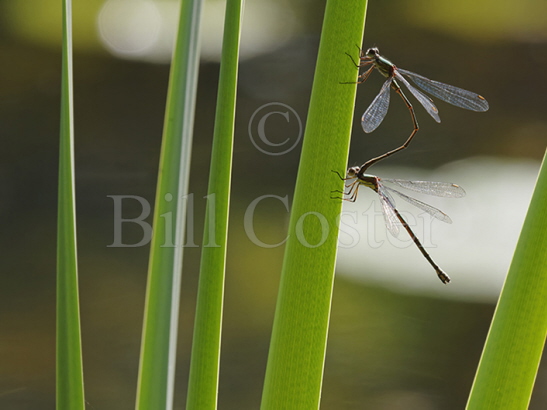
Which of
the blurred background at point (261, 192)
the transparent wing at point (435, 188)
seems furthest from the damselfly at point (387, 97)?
the blurred background at point (261, 192)

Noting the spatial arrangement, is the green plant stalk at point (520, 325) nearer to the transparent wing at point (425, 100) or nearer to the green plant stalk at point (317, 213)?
the green plant stalk at point (317, 213)

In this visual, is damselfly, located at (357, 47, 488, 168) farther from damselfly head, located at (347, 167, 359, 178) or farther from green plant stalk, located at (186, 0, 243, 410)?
green plant stalk, located at (186, 0, 243, 410)

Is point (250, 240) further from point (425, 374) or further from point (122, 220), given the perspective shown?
point (425, 374)

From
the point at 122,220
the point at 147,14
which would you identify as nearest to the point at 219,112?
the point at 122,220

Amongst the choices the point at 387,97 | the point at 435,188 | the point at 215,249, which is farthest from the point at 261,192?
the point at 215,249

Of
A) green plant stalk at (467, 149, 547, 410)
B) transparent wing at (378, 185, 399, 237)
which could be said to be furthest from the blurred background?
green plant stalk at (467, 149, 547, 410)

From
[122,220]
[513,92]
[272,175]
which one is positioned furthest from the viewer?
[513,92]
